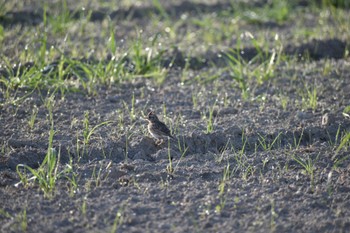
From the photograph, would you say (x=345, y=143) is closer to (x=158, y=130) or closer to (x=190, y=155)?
(x=190, y=155)

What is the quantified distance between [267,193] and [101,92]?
2.79 m

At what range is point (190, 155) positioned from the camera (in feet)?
18.9

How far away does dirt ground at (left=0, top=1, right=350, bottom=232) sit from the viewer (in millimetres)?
4641

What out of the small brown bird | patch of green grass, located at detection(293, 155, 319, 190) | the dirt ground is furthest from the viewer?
the small brown bird

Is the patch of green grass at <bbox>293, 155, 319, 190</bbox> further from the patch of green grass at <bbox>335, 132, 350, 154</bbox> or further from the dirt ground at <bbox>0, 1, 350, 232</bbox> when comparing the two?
the patch of green grass at <bbox>335, 132, 350, 154</bbox>

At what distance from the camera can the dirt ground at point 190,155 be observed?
15.2 feet

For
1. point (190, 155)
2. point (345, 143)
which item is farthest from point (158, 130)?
point (345, 143)

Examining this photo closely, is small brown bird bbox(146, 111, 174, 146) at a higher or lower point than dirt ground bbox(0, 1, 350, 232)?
higher

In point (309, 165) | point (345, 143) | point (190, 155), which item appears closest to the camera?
point (309, 165)

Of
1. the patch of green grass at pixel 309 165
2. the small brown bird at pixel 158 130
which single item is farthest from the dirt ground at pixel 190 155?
the small brown bird at pixel 158 130

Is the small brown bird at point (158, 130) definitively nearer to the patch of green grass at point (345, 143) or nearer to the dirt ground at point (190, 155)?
the dirt ground at point (190, 155)

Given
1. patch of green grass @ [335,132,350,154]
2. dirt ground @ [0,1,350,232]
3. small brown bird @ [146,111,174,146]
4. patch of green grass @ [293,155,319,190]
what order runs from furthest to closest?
1. small brown bird @ [146,111,174,146]
2. patch of green grass @ [335,132,350,154]
3. patch of green grass @ [293,155,319,190]
4. dirt ground @ [0,1,350,232]

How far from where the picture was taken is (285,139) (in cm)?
612

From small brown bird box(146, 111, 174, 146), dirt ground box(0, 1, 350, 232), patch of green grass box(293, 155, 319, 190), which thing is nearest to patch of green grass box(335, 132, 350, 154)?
dirt ground box(0, 1, 350, 232)
